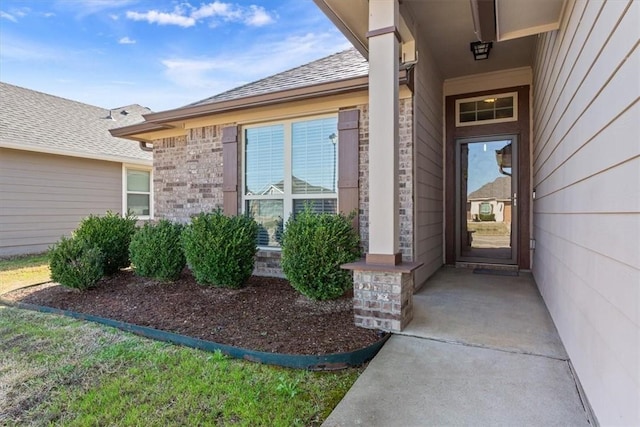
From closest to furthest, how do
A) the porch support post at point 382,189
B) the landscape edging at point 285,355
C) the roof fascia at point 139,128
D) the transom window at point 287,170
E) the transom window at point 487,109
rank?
the landscape edging at point 285,355 → the porch support post at point 382,189 → the transom window at point 287,170 → the transom window at point 487,109 → the roof fascia at point 139,128

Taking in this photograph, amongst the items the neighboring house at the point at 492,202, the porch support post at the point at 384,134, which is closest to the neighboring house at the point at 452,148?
the porch support post at the point at 384,134

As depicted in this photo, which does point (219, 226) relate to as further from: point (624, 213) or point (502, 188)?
point (502, 188)

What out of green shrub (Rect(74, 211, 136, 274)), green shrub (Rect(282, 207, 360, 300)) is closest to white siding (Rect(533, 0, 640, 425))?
green shrub (Rect(282, 207, 360, 300))

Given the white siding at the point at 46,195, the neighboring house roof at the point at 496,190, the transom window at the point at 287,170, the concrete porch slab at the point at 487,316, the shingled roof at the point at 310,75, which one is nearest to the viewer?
the concrete porch slab at the point at 487,316

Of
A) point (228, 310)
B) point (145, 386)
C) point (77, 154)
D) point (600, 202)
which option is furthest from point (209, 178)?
point (600, 202)

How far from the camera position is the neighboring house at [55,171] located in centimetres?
799

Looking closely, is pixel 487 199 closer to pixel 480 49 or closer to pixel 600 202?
pixel 480 49

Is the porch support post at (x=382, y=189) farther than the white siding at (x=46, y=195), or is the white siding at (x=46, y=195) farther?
the white siding at (x=46, y=195)

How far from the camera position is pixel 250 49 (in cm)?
1059

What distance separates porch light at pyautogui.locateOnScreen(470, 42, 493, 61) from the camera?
15.2 feet

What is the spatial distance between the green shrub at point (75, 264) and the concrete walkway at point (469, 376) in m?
4.06

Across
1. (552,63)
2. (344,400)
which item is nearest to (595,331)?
(344,400)

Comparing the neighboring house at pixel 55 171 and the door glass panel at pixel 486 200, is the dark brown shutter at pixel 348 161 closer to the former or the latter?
the door glass panel at pixel 486 200

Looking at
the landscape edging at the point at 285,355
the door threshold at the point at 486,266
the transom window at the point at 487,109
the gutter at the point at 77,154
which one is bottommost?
the landscape edging at the point at 285,355
